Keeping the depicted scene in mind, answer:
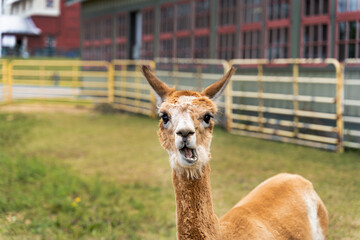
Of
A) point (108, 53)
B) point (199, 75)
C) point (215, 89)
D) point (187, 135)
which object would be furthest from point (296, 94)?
point (108, 53)

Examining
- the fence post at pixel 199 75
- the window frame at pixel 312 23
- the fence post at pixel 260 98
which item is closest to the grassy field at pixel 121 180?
the fence post at pixel 260 98

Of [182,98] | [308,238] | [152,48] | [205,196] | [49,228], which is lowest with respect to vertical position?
[49,228]

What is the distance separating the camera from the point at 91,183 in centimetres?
724

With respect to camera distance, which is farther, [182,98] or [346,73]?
[346,73]

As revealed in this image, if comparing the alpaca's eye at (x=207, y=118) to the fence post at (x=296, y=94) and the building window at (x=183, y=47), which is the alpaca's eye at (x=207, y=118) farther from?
the building window at (x=183, y=47)

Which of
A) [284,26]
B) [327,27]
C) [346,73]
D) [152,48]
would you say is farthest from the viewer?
[152,48]

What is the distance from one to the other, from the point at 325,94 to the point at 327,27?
144 cm

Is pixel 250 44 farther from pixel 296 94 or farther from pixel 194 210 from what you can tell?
Answer: pixel 194 210

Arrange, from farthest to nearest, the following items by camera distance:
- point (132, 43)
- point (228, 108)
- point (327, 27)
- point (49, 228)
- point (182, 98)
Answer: point (132, 43) < point (228, 108) < point (327, 27) < point (49, 228) < point (182, 98)

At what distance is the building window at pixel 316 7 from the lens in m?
10.4

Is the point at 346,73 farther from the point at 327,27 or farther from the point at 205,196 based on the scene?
the point at 205,196

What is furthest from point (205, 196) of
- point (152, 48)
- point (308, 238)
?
point (152, 48)

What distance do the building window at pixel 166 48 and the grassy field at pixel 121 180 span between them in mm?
4752

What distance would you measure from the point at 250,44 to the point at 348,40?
318 centimetres
